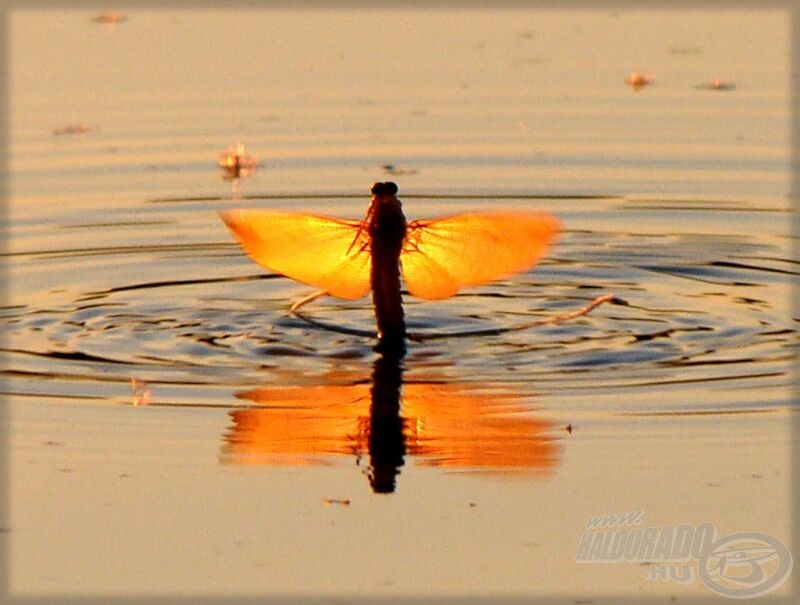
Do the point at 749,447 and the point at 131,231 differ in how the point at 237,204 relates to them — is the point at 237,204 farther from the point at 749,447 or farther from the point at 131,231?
the point at 749,447

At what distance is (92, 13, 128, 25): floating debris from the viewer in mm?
17359

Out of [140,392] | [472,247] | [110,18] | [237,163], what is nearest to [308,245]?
[472,247]

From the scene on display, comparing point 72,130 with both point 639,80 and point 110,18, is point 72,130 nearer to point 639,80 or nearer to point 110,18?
point 110,18

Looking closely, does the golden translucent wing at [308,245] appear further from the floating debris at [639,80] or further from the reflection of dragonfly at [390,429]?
the floating debris at [639,80]

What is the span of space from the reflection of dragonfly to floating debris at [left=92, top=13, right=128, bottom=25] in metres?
9.38

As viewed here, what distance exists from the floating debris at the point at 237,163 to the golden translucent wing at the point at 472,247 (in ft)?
13.0

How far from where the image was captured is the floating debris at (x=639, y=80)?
1498 centimetres

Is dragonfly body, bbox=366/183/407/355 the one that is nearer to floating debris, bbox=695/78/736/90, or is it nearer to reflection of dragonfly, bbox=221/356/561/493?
reflection of dragonfly, bbox=221/356/561/493

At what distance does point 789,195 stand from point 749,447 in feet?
15.9

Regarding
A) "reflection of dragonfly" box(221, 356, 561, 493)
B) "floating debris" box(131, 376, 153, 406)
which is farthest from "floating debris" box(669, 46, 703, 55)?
"floating debris" box(131, 376, 153, 406)

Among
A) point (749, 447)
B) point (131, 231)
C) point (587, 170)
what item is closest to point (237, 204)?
point (131, 231)

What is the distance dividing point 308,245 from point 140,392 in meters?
A: 1.13

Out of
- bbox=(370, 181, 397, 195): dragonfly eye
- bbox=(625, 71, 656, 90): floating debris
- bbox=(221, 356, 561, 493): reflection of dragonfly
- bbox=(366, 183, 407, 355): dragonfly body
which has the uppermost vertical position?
bbox=(625, 71, 656, 90): floating debris

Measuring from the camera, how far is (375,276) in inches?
356
